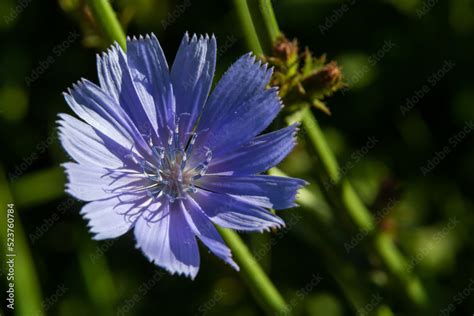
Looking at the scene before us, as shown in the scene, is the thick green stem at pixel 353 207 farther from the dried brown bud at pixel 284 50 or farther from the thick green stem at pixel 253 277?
the thick green stem at pixel 253 277

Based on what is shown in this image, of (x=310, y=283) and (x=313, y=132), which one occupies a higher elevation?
(x=313, y=132)

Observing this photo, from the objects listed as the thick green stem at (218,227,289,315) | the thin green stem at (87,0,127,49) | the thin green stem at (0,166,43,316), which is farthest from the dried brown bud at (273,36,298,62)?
the thin green stem at (0,166,43,316)

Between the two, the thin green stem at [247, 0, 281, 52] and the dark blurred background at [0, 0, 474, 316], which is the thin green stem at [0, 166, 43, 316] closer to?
the dark blurred background at [0, 0, 474, 316]

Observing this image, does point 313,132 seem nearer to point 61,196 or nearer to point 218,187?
point 218,187

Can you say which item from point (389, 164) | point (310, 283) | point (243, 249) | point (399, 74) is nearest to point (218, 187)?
point (243, 249)

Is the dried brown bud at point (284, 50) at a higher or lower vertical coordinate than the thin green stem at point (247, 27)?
lower

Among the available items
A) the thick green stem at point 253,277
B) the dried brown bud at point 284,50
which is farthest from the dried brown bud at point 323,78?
the thick green stem at point 253,277
